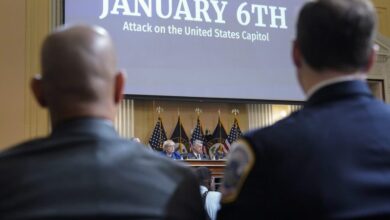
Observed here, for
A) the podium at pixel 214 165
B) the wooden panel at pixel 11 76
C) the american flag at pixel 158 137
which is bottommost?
the podium at pixel 214 165

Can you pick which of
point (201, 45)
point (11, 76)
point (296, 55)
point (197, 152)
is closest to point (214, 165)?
point (197, 152)

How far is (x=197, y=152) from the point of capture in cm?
775

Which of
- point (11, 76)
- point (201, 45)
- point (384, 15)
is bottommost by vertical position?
point (11, 76)

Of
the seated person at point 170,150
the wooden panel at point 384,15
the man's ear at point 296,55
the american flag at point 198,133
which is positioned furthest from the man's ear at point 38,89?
the wooden panel at point 384,15

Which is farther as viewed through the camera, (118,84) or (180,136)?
(180,136)

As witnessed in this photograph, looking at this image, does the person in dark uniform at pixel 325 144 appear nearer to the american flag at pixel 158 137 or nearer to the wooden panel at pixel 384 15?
the american flag at pixel 158 137

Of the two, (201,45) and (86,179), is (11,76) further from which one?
(86,179)

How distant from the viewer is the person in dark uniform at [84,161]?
1034 mm

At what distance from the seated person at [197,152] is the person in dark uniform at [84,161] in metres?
6.48

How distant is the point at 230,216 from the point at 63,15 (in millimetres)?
4782

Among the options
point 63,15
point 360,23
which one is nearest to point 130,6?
point 63,15

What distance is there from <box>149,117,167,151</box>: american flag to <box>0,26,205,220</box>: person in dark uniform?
6.45 metres

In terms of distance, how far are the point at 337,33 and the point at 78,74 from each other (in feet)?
1.67

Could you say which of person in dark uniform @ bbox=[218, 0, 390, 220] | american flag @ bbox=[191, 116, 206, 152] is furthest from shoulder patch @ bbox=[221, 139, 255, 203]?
american flag @ bbox=[191, 116, 206, 152]
